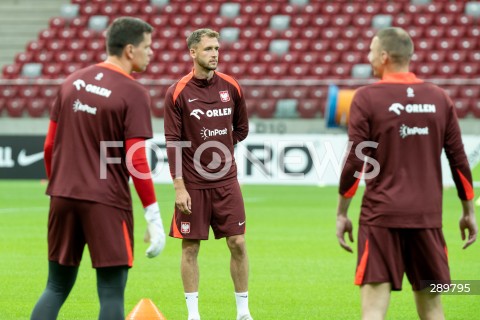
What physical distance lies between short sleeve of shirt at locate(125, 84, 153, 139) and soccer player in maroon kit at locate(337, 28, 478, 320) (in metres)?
1.24

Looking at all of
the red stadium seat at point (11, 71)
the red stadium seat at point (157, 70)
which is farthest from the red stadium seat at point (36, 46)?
the red stadium seat at point (157, 70)

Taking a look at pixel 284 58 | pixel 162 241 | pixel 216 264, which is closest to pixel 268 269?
pixel 216 264

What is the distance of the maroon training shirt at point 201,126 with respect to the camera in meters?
8.27

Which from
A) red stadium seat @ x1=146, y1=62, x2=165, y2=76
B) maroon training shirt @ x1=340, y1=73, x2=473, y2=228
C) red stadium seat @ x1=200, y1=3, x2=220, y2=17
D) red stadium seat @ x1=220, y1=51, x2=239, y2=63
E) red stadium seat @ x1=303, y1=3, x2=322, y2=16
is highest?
maroon training shirt @ x1=340, y1=73, x2=473, y2=228

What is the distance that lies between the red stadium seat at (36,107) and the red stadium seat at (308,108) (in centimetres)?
706

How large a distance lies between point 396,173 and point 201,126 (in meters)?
2.71

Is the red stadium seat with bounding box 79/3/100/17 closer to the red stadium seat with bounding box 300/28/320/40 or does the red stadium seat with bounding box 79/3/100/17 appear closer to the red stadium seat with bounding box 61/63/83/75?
the red stadium seat with bounding box 61/63/83/75

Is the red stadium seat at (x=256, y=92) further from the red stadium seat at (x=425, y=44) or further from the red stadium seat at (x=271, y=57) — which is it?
the red stadium seat at (x=425, y=44)

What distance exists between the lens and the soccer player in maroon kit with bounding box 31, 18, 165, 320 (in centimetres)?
593

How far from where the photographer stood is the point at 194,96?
831cm

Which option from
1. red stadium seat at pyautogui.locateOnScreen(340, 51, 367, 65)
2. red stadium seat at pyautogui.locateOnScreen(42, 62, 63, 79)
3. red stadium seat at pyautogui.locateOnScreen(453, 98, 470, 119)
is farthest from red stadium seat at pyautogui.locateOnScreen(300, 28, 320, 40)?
red stadium seat at pyautogui.locateOnScreen(42, 62, 63, 79)

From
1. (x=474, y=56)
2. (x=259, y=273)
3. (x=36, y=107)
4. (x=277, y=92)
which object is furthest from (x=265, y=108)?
(x=259, y=273)

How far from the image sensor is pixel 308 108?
25.4 metres

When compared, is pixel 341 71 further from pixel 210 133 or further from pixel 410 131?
pixel 410 131
